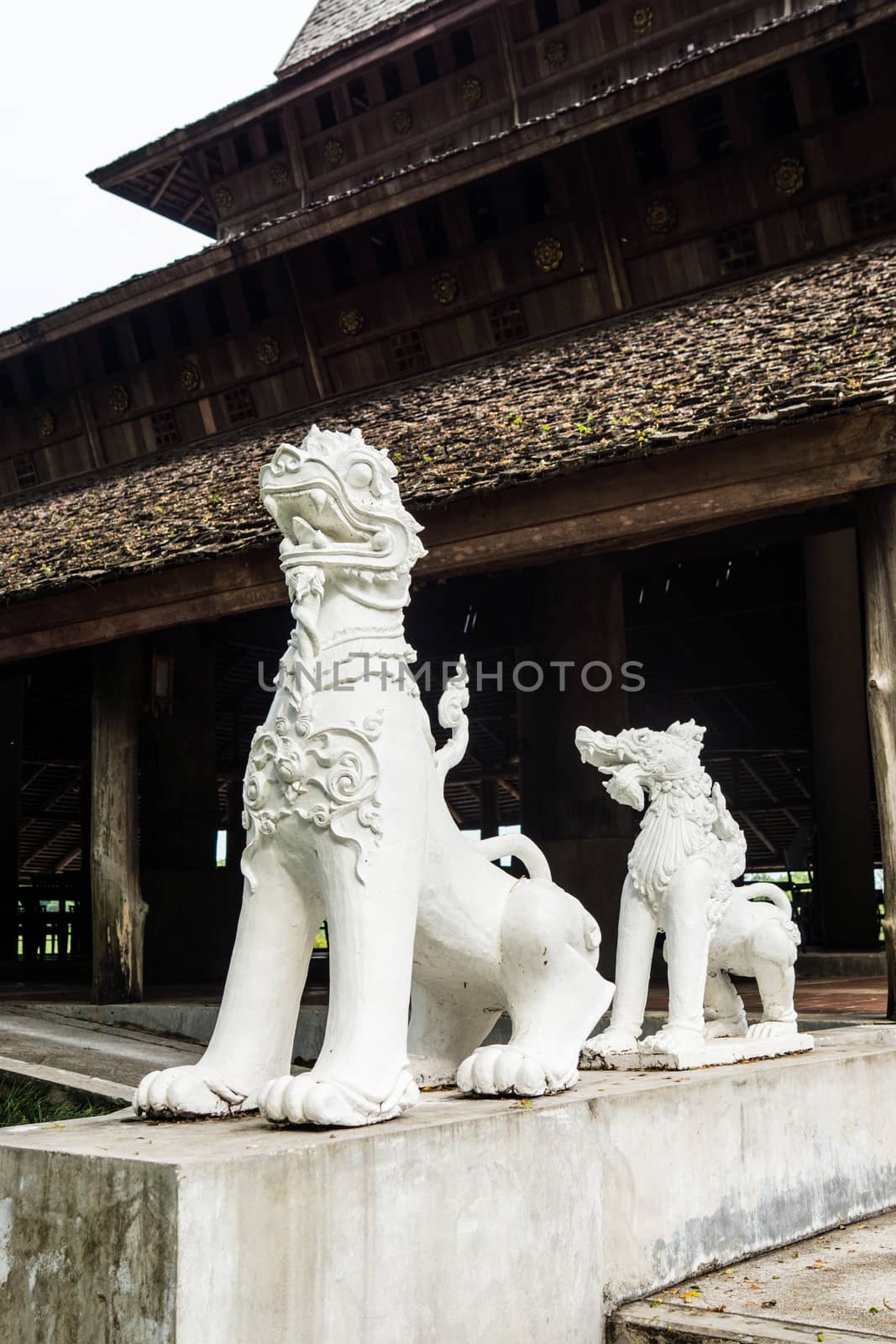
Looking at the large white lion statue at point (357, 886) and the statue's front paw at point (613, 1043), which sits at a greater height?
the large white lion statue at point (357, 886)

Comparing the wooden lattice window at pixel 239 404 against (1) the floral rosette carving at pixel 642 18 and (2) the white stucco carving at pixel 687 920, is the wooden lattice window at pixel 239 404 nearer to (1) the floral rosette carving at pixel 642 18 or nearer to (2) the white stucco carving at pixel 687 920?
(1) the floral rosette carving at pixel 642 18

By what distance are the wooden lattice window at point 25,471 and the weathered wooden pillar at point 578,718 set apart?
19.2 feet

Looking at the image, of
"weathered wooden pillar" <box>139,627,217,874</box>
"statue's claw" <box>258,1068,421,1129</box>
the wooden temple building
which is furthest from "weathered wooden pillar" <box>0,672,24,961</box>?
"statue's claw" <box>258,1068,421,1129</box>

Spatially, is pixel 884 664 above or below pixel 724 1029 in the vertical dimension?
above

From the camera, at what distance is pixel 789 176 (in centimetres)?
1019

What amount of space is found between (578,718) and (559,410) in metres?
4.20

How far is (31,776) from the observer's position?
2033cm

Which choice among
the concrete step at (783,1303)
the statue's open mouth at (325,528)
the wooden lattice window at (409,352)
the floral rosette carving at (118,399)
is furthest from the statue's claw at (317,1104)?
the floral rosette carving at (118,399)

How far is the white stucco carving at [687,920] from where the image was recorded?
433 centimetres

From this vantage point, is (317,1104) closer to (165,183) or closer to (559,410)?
(559,410)

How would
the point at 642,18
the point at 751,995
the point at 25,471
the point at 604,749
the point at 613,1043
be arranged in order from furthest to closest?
1. the point at 25,471
2. the point at 642,18
3. the point at 751,995
4. the point at 604,749
5. the point at 613,1043

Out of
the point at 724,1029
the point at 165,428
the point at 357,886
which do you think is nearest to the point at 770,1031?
the point at 724,1029

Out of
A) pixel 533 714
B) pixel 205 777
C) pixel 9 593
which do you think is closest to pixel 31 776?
pixel 205 777

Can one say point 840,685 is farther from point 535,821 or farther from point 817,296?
point 817,296
